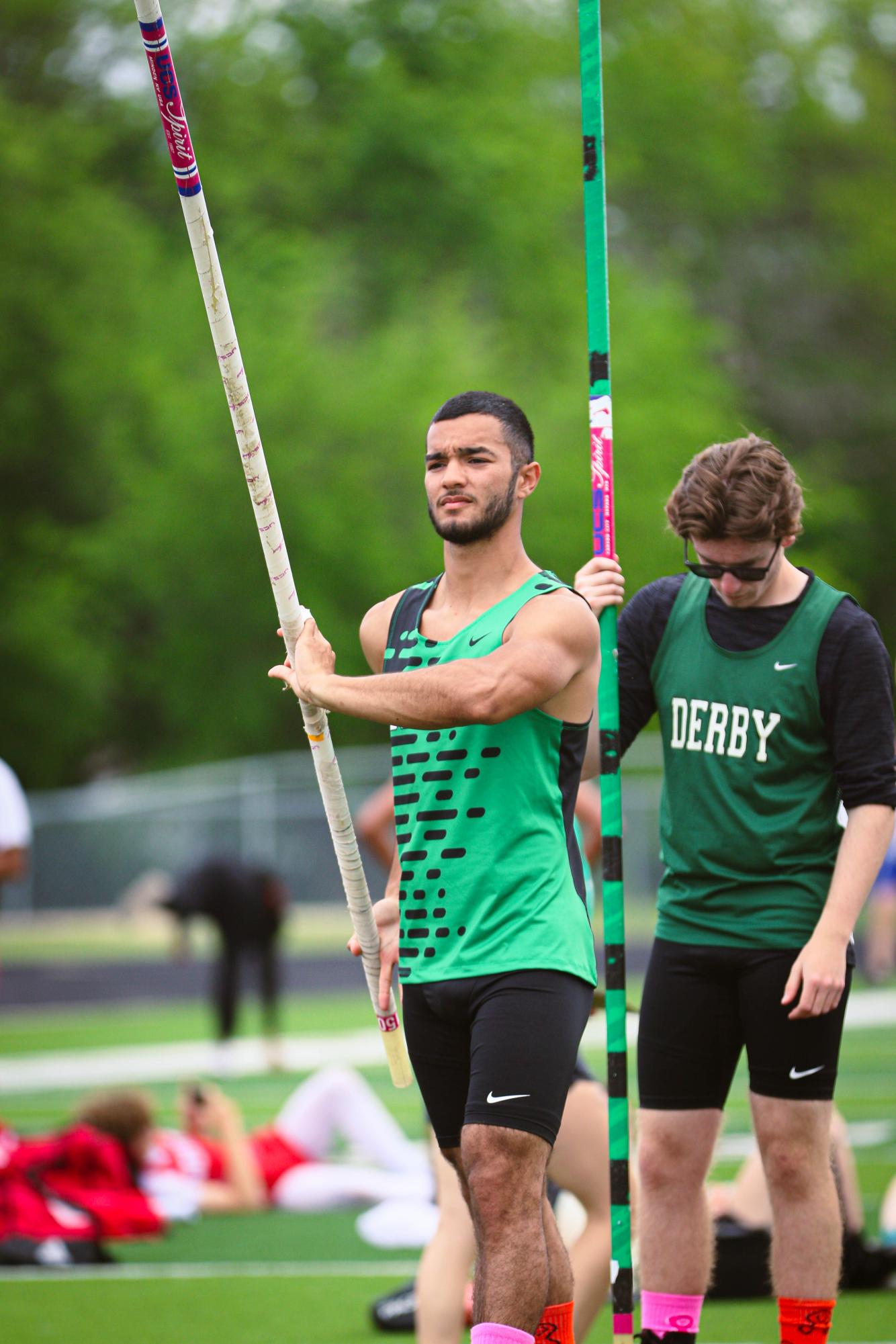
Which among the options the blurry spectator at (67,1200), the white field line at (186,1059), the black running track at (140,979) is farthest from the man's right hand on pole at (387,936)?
the black running track at (140,979)

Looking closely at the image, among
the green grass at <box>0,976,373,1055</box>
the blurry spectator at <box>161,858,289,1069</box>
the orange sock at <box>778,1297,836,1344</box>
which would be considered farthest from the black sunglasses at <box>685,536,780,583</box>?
the green grass at <box>0,976,373,1055</box>

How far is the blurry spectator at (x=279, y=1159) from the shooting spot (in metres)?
8.90

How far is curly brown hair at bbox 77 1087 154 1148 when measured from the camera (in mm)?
8367

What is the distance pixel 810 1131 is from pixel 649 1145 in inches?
15.8

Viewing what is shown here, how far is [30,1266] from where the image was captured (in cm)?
774

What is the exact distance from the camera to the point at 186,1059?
16.0 meters

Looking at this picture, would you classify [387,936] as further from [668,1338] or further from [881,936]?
[881,936]

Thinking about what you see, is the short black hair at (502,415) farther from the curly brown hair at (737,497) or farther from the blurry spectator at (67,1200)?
the blurry spectator at (67,1200)

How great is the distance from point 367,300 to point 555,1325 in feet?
109

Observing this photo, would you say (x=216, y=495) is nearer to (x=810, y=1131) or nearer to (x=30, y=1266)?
(x=30, y=1266)

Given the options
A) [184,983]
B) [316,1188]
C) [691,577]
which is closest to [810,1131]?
[691,577]

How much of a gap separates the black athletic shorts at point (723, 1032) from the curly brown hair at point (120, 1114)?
13.6 ft

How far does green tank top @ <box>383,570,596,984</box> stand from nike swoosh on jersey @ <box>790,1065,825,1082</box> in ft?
2.20

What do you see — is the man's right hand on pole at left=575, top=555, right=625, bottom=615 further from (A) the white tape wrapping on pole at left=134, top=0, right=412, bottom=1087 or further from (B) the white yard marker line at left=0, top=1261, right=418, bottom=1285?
(B) the white yard marker line at left=0, top=1261, right=418, bottom=1285
